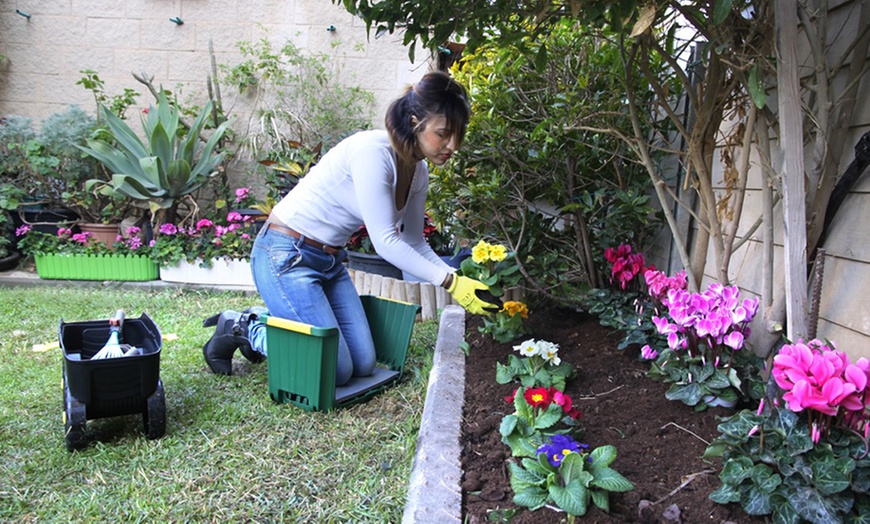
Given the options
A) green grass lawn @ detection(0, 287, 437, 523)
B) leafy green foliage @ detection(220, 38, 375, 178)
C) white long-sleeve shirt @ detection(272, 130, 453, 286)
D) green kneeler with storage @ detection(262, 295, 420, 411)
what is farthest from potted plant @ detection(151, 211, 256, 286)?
green kneeler with storage @ detection(262, 295, 420, 411)

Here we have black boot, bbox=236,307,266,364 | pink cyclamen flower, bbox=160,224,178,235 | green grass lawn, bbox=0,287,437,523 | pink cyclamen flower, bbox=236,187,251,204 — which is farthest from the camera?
pink cyclamen flower, bbox=236,187,251,204

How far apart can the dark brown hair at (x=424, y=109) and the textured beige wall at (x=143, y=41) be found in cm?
332

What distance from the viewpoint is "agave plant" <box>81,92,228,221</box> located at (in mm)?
4297

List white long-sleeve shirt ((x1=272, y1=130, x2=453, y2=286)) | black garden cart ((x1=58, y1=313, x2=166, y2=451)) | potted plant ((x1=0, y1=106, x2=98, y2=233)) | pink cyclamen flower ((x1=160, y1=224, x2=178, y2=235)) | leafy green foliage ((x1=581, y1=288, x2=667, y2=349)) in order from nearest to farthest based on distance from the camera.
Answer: black garden cart ((x1=58, y1=313, x2=166, y2=451)), leafy green foliage ((x1=581, y1=288, x2=667, y2=349)), white long-sleeve shirt ((x1=272, y1=130, x2=453, y2=286)), pink cyclamen flower ((x1=160, y1=224, x2=178, y2=235)), potted plant ((x1=0, y1=106, x2=98, y2=233))

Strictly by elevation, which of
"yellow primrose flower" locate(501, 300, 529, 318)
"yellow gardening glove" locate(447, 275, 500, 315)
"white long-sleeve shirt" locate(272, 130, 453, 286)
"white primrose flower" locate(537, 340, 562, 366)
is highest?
"white long-sleeve shirt" locate(272, 130, 453, 286)

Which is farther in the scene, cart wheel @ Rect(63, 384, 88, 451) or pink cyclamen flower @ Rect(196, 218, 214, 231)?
pink cyclamen flower @ Rect(196, 218, 214, 231)

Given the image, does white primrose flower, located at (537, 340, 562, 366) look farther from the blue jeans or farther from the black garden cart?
the black garden cart

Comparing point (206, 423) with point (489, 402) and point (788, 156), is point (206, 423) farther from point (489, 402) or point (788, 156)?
point (788, 156)

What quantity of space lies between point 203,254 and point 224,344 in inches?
84.5

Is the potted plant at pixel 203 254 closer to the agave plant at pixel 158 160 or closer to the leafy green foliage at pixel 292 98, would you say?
the agave plant at pixel 158 160

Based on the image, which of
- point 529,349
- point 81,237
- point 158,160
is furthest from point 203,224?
point 529,349

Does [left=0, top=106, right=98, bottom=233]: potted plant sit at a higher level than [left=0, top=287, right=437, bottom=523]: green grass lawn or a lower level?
higher

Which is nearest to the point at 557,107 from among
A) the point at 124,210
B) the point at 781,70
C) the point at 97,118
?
the point at 781,70

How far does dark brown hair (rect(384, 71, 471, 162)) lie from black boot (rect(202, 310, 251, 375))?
43.7 inches
